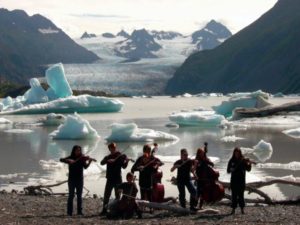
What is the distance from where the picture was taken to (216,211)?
12328 millimetres

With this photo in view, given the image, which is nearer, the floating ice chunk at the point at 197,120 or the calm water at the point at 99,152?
the calm water at the point at 99,152

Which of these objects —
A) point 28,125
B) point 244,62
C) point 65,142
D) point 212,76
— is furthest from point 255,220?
point 212,76

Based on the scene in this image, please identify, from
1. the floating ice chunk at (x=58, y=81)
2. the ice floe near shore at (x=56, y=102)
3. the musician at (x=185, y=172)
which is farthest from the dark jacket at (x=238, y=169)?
the floating ice chunk at (x=58, y=81)

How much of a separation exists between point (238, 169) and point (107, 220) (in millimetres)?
2687

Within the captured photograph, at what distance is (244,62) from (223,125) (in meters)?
131

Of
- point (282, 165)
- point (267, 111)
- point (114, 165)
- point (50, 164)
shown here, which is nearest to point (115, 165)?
point (114, 165)

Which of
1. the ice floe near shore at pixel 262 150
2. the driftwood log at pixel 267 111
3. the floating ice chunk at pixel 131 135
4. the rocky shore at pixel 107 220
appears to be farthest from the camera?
the driftwood log at pixel 267 111

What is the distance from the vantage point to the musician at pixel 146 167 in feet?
39.6

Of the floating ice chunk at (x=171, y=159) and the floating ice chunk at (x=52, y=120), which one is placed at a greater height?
the floating ice chunk at (x=52, y=120)

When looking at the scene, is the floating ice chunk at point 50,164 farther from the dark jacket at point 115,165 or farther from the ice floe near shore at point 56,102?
the ice floe near shore at point 56,102

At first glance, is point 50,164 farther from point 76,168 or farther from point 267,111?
point 267,111

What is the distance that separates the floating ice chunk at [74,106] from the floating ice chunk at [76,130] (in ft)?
94.4

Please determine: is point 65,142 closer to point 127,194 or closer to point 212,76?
point 127,194

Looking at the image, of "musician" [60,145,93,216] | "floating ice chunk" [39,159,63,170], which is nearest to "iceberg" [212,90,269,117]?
"floating ice chunk" [39,159,63,170]
